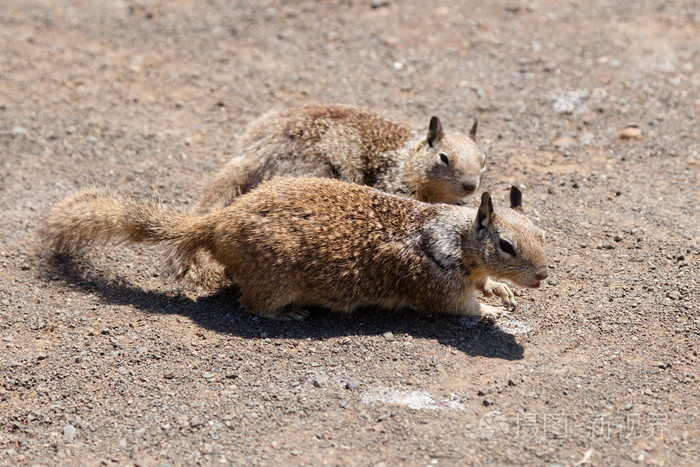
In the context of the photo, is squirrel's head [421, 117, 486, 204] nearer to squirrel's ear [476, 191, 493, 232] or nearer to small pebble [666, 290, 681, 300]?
squirrel's ear [476, 191, 493, 232]

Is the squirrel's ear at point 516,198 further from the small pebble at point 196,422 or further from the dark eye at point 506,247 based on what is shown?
the small pebble at point 196,422

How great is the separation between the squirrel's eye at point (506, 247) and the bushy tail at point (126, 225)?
246 centimetres

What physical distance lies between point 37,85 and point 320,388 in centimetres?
706

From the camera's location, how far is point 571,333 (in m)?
6.49

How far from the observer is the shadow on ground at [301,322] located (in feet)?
21.4

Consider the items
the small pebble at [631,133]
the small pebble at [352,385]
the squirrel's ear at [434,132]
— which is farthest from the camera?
the small pebble at [631,133]

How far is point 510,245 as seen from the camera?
249 inches

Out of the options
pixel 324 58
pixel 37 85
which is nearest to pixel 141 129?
pixel 37 85

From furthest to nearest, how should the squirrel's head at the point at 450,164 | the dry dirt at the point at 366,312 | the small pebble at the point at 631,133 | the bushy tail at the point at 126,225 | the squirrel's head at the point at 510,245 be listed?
the small pebble at the point at 631,133 < the squirrel's head at the point at 450,164 < the bushy tail at the point at 126,225 < the squirrel's head at the point at 510,245 < the dry dirt at the point at 366,312

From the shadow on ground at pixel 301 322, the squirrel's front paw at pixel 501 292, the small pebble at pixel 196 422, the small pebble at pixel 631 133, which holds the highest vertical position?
the small pebble at pixel 631 133

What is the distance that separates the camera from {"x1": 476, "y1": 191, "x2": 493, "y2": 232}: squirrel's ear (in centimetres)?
645

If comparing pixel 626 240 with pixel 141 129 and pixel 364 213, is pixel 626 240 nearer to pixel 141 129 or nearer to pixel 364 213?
pixel 364 213

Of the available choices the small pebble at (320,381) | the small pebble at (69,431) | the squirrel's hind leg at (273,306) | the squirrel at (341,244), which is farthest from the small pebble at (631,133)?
the small pebble at (69,431)

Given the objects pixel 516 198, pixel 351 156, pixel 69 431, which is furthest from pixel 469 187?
pixel 69 431
